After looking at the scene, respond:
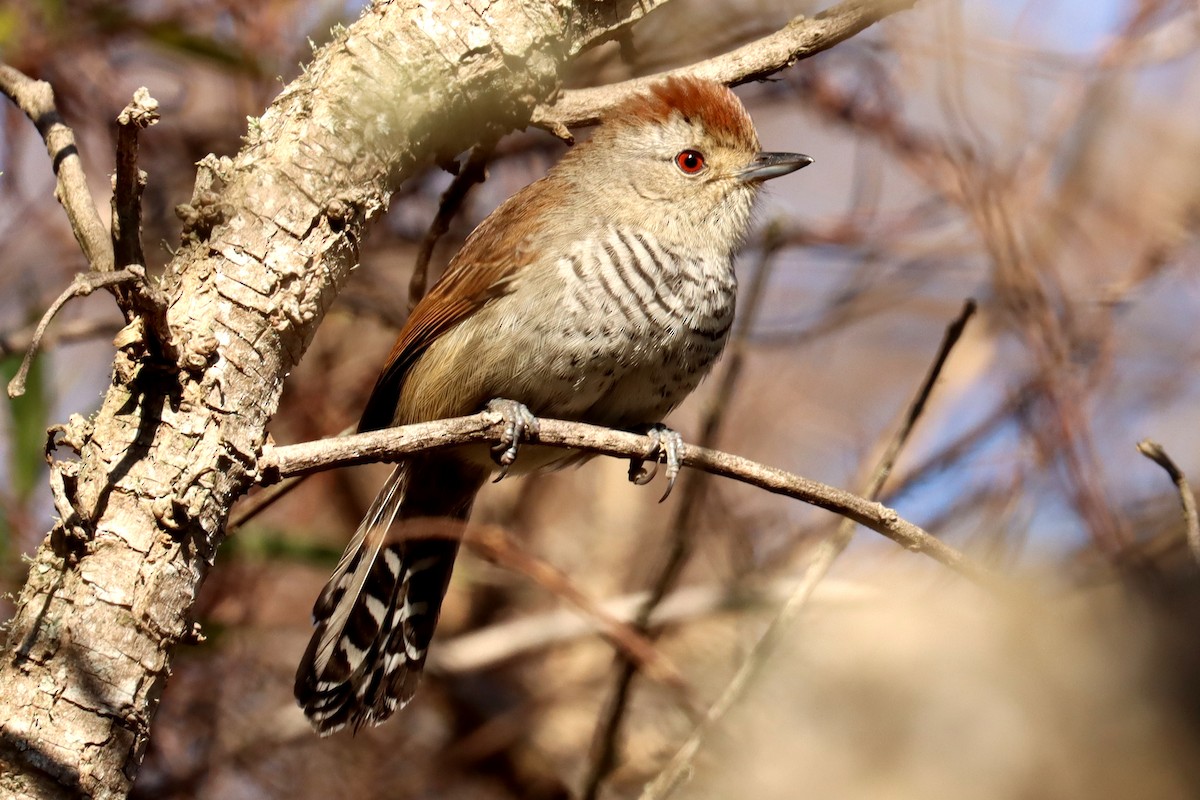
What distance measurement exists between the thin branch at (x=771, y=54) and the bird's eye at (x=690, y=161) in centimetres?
72

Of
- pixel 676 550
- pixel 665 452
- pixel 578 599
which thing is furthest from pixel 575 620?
pixel 665 452

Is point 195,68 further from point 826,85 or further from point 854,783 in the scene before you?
point 854,783

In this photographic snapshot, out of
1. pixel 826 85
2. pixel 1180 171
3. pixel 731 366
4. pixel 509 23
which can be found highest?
pixel 826 85

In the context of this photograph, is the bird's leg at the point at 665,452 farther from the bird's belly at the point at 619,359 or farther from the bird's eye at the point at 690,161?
the bird's eye at the point at 690,161

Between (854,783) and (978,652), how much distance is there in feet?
1.63

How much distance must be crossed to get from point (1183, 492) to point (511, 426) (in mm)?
1498

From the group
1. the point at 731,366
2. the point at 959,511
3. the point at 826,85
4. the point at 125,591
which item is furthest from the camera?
the point at 826,85

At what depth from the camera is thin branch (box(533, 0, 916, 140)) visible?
8.73ft

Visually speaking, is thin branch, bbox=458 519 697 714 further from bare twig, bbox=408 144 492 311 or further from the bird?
bare twig, bbox=408 144 492 311

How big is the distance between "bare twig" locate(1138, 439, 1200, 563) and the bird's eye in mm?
1686

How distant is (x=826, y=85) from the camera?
472 centimetres

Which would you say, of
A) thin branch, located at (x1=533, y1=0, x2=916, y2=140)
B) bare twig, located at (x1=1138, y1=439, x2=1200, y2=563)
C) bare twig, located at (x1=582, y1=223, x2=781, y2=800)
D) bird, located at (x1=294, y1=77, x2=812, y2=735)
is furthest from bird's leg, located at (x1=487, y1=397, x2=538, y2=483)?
bare twig, located at (x1=1138, y1=439, x2=1200, y2=563)

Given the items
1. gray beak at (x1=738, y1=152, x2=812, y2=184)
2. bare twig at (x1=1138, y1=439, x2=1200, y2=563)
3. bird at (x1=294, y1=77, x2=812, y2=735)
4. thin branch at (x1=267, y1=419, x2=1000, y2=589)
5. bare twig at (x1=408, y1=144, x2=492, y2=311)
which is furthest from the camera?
gray beak at (x1=738, y1=152, x2=812, y2=184)

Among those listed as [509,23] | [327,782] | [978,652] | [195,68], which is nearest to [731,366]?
[978,652]
